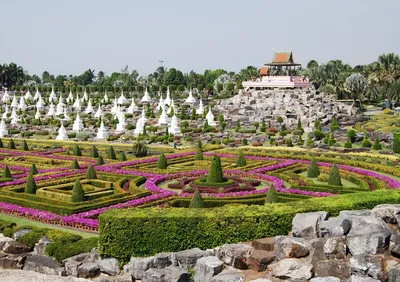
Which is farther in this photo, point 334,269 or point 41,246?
point 41,246

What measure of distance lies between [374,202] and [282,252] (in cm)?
611

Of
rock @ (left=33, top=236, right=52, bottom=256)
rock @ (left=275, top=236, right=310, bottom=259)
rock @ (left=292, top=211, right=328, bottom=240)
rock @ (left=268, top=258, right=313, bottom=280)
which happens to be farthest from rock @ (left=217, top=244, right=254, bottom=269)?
rock @ (left=33, top=236, right=52, bottom=256)

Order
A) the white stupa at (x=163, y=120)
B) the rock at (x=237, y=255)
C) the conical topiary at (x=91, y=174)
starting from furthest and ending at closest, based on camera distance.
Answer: the white stupa at (x=163, y=120) < the conical topiary at (x=91, y=174) < the rock at (x=237, y=255)

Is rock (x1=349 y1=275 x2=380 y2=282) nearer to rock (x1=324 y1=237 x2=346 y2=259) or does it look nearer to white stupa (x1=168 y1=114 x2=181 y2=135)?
rock (x1=324 y1=237 x2=346 y2=259)

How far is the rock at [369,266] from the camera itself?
1545cm

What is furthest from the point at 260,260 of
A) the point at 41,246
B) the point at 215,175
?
the point at 215,175

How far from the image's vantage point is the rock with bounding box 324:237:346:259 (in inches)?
658

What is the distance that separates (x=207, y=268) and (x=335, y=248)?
13.8ft

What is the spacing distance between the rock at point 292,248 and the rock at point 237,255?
1037 millimetres

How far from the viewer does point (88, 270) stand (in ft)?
62.2

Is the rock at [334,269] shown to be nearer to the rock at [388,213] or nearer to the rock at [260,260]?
the rock at [260,260]

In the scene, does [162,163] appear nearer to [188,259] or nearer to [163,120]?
[188,259]

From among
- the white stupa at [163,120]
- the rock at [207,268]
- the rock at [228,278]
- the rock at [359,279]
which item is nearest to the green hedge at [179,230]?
the rock at [207,268]

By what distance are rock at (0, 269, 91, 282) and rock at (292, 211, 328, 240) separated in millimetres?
7727
